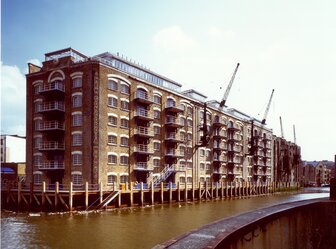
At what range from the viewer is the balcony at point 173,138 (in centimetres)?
4700

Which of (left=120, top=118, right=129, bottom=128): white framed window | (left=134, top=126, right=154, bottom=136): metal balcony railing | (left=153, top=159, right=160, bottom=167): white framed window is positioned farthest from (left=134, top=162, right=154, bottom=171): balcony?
(left=120, top=118, right=129, bottom=128): white framed window

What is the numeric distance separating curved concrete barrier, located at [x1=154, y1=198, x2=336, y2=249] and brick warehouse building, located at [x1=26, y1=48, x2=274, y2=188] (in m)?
21.6

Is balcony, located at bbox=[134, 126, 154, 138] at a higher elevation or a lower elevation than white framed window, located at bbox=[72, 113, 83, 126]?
lower

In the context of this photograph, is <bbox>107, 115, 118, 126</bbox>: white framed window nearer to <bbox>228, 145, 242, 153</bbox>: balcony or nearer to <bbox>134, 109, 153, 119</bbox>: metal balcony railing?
<bbox>134, 109, 153, 119</bbox>: metal balcony railing

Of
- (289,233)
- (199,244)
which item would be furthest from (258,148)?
(199,244)

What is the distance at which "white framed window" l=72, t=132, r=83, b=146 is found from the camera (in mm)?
36453

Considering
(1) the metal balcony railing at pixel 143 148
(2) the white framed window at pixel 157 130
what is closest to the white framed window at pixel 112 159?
(1) the metal balcony railing at pixel 143 148

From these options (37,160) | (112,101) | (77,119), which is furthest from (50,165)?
(112,101)

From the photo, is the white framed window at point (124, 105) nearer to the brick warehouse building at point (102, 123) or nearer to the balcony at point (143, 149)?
the brick warehouse building at point (102, 123)

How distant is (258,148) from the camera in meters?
80.5

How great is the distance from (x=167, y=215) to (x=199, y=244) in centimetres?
2049

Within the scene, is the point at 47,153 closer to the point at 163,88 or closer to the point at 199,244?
the point at 163,88

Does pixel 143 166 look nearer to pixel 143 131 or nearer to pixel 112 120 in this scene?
pixel 143 131

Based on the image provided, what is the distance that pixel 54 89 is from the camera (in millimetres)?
37031
